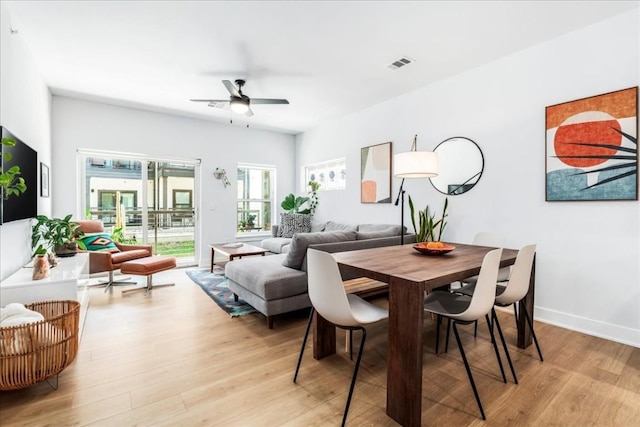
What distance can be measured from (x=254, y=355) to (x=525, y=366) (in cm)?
198

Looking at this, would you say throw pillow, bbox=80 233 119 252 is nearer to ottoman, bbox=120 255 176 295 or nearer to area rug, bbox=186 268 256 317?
ottoman, bbox=120 255 176 295

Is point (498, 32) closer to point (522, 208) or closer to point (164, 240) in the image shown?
point (522, 208)

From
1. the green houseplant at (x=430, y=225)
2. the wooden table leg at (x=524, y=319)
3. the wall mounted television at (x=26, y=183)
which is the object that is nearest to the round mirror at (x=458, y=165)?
the green houseplant at (x=430, y=225)

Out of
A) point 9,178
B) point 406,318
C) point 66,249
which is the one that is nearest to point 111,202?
point 66,249

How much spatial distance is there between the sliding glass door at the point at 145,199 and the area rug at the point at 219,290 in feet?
3.09

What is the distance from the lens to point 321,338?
224 centimetres

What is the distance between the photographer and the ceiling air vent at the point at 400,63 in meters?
3.27

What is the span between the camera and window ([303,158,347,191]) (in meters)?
5.67

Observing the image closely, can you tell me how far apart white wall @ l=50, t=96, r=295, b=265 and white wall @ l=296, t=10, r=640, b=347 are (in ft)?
11.1

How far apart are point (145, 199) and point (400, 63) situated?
4598 mm

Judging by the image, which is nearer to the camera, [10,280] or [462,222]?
[10,280]

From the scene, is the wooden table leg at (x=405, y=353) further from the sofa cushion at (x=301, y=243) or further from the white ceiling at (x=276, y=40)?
the white ceiling at (x=276, y=40)

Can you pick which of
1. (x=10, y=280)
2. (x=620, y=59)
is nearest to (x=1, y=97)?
(x=10, y=280)

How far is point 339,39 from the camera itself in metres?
2.87
